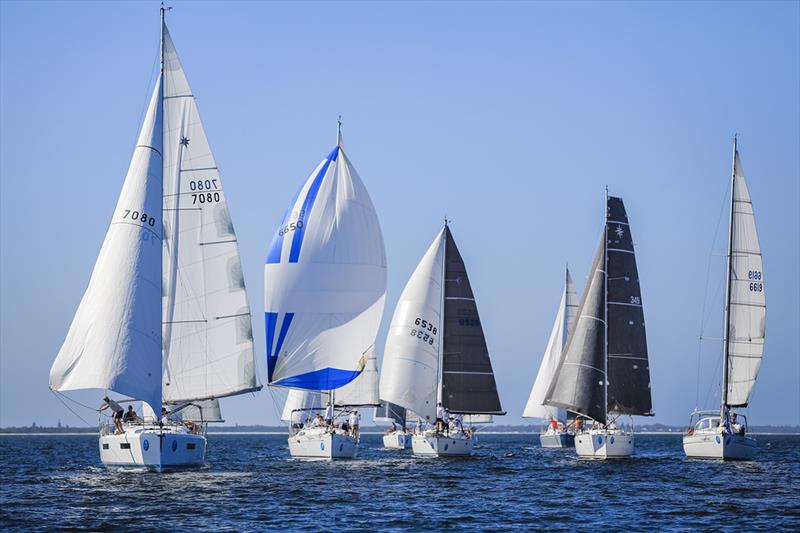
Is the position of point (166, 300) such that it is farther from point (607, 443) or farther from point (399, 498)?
point (607, 443)

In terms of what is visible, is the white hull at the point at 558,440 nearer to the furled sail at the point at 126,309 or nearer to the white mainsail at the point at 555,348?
the white mainsail at the point at 555,348

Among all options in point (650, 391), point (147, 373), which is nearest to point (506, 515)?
point (147, 373)

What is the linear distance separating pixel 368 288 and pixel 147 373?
1212 centimetres

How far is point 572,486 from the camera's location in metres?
39.7

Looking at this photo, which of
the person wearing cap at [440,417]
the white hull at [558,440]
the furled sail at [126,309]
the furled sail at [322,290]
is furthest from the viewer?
the white hull at [558,440]

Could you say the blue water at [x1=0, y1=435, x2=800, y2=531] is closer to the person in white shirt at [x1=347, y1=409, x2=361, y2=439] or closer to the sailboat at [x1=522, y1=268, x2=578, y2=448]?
the person in white shirt at [x1=347, y1=409, x2=361, y2=439]

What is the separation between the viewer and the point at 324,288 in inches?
1855

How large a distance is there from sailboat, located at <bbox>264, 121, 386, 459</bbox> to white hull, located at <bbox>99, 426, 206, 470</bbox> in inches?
329

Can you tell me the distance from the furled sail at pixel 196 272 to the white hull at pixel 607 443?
17.2 meters

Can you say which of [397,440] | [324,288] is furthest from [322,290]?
[397,440]

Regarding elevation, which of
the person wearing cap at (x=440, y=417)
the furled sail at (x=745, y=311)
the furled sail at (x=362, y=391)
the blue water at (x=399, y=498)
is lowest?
the blue water at (x=399, y=498)

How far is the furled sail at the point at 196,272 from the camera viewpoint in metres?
41.5

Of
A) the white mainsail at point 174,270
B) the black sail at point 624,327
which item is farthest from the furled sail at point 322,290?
the black sail at point 624,327

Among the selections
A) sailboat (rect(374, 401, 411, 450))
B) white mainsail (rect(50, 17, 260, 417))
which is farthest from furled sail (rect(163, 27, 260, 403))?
sailboat (rect(374, 401, 411, 450))
